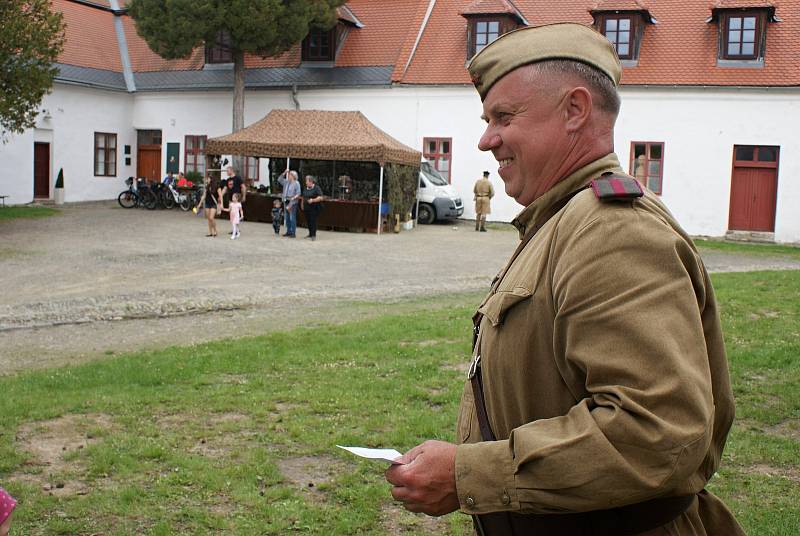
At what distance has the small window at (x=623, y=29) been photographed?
30.8 metres

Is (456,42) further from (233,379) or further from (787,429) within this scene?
(787,429)

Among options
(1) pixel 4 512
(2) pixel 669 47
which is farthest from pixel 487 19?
(1) pixel 4 512

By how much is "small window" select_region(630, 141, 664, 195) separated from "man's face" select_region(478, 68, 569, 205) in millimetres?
29458

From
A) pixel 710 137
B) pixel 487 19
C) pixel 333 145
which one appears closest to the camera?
pixel 333 145

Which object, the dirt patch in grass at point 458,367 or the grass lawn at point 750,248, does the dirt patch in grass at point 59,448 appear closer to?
the dirt patch in grass at point 458,367

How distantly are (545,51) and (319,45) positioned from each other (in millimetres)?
35220

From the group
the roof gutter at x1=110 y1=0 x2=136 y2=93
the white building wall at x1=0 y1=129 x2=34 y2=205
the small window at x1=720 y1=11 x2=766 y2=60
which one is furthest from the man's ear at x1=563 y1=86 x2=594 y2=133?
the roof gutter at x1=110 y1=0 x2=136 y2=93

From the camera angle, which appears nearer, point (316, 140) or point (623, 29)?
point (316, 140)

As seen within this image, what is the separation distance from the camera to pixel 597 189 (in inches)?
70.4

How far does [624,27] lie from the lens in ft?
101

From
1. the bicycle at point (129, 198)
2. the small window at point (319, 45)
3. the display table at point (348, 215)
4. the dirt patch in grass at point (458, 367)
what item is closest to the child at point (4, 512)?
the dirt patch in grass at point (458, 367)

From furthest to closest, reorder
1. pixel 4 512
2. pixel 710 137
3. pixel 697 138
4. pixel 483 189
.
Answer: pixel 483 189 → pixel 697 138 → pixel 710 137 → pixel 4 512

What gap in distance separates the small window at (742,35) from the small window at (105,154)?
2522 centimetres

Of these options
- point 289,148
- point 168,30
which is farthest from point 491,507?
point 168,30
